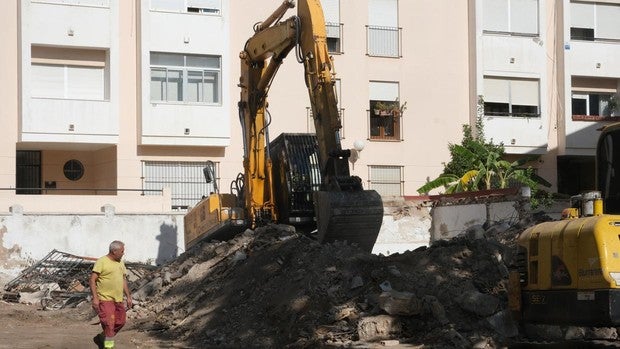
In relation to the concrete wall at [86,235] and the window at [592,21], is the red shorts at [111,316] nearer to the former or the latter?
the concrete wall at [86,235]

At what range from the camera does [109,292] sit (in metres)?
13.4

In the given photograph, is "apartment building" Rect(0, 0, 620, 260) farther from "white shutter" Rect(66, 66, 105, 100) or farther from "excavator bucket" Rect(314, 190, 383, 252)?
"excavator bucket" Rect(314, 190, 383, 252)

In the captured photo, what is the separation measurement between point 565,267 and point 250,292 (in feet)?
27.3

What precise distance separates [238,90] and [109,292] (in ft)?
72.1

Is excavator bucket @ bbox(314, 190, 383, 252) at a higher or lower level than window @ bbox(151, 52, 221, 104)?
lower

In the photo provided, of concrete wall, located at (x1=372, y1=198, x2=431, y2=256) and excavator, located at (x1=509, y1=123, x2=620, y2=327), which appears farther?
concrete wall, located at (x1=372, y1=198, x2=431, y2=256)

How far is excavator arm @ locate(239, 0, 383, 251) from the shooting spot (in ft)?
58.6

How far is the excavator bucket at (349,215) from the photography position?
58.1 feet

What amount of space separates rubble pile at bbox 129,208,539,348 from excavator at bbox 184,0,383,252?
0.78 m

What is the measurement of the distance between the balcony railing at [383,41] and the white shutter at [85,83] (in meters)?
9.76

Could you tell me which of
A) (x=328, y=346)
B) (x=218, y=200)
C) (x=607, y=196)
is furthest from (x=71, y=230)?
(x=607, y=196)

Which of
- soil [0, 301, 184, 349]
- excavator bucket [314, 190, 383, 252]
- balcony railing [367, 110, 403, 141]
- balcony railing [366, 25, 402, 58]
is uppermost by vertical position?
balcony railing [366, 25, 402, 58]

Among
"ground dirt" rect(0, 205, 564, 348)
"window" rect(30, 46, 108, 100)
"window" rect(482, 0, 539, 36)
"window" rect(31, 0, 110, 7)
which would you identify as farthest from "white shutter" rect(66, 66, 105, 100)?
"window" rect(482, 0, 539, 36)

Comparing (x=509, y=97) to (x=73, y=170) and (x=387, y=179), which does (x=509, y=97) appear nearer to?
(x=387, y=179)
